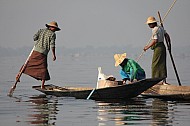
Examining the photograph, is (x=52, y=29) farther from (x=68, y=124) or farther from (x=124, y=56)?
(x=68, y=124)

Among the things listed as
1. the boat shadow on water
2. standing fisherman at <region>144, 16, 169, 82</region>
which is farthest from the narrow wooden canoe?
standing fisherman at <region>144, 16, 169, 82</region>

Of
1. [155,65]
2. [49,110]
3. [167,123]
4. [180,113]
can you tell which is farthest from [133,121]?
[155,65]

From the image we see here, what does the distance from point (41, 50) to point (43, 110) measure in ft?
11.7

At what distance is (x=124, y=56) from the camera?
44.3ft

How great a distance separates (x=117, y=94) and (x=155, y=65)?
134 centimetres

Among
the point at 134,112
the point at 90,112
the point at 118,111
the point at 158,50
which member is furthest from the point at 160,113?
the point at 158,50

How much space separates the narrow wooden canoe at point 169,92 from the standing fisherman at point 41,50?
263cm

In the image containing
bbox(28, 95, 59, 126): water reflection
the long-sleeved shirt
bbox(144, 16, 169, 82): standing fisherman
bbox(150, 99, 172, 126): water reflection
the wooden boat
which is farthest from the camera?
A: the long-sleeved shirt

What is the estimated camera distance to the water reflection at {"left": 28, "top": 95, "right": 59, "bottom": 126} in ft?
33.2

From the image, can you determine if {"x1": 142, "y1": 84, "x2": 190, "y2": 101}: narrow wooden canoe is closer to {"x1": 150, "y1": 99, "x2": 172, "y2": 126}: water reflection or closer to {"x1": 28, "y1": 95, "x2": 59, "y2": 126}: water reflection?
{"x1": 150, "y1": 99, "x2": 172, "y2": 126}: water reflection

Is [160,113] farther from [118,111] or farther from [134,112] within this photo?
[118,111]

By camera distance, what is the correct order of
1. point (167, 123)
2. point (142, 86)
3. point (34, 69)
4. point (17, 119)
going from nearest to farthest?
point (167, 123), point (17, 119), point (142, 86), point (34, 69)

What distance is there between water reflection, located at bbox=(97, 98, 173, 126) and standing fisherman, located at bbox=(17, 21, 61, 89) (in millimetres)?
2422

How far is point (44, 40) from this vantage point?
1492 centimetres
